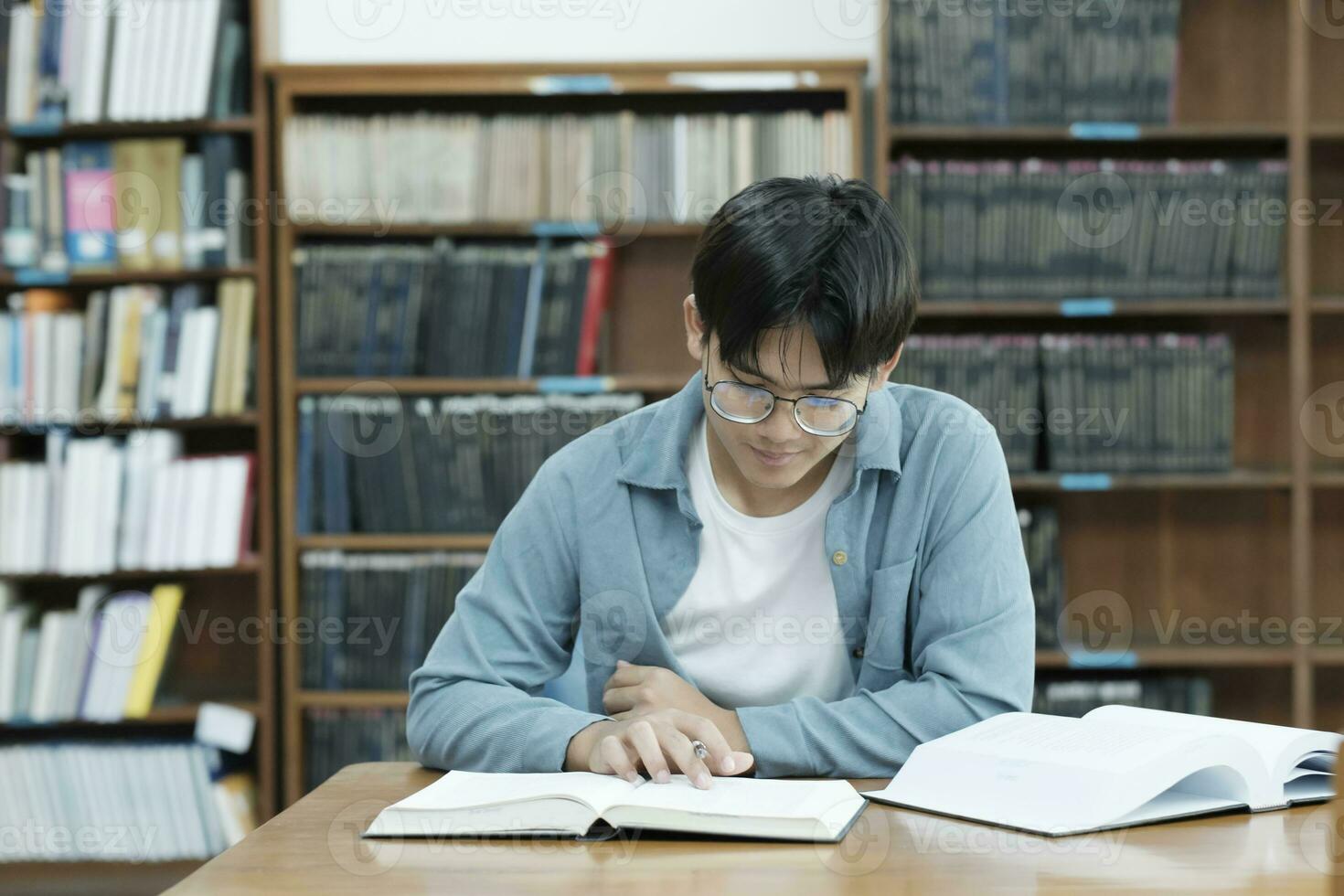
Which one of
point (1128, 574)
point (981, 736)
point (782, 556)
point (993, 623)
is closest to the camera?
point (981, 736)

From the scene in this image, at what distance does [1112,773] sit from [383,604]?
214cm

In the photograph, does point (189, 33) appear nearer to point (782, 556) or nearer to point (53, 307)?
point (53, 307)

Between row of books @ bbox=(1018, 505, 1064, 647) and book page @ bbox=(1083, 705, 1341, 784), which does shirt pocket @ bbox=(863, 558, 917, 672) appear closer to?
book page @ bbox=(1083, 705, 1341, 784)

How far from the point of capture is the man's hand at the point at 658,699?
122cm

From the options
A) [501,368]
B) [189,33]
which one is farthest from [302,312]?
[189,33]

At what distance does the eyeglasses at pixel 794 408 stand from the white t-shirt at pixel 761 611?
180mm

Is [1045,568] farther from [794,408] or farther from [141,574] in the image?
[141,574]

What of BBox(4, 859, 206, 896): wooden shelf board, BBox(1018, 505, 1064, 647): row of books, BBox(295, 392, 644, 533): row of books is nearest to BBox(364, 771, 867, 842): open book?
BBox(295, 392, 644, 533): row of books

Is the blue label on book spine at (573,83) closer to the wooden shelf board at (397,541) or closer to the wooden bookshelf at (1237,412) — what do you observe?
the wooden bookshelf at (1237,412)

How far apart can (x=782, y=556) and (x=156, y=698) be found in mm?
1991

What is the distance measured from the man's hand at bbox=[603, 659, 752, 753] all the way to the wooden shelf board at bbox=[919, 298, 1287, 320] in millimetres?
1617

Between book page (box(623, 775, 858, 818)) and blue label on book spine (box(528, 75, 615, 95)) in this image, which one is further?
blue label on book spine (box(528, 75, 615, 95))

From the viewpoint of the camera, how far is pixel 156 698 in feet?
9.48

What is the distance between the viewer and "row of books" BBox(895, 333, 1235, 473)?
2.79 m
